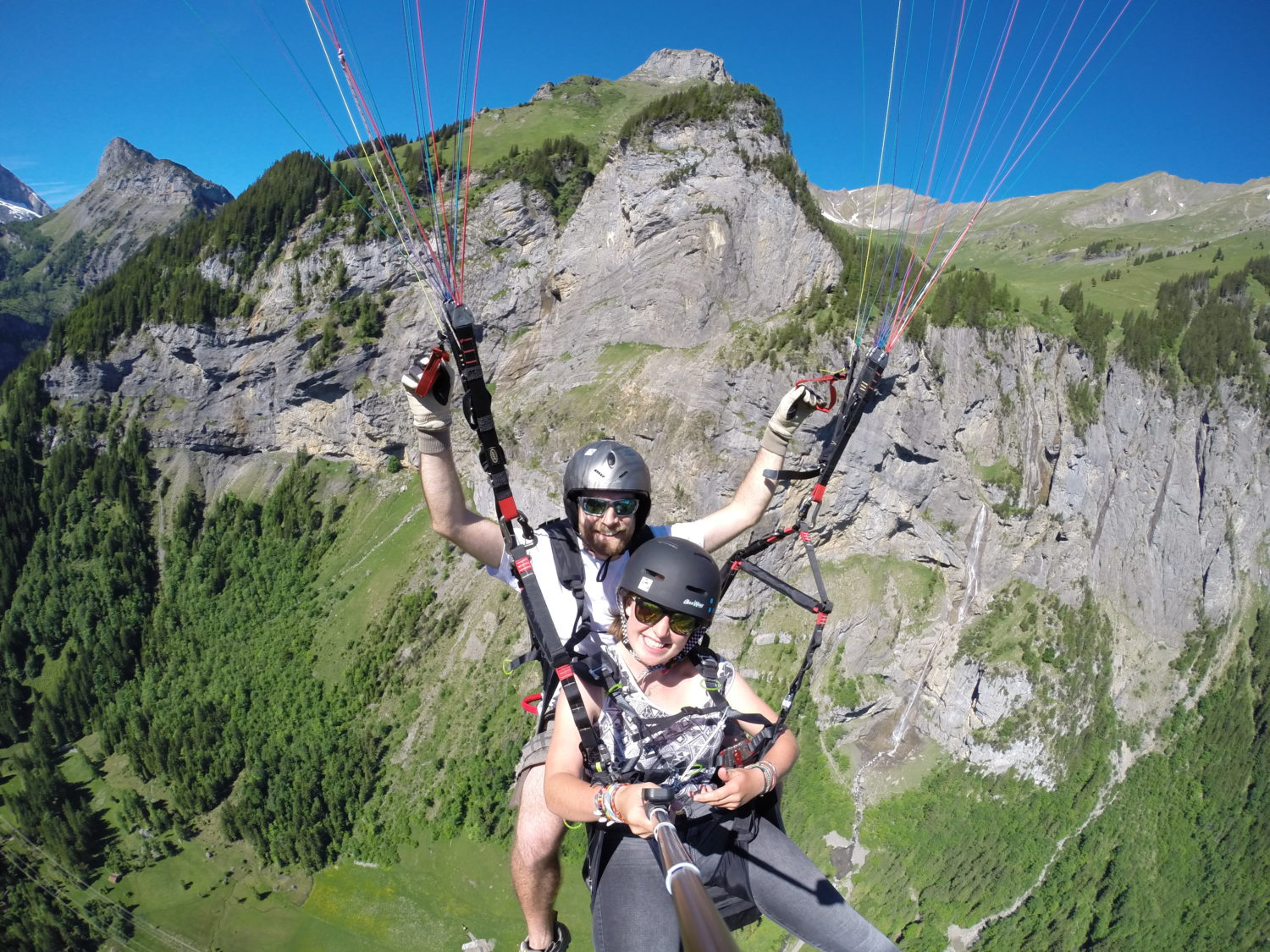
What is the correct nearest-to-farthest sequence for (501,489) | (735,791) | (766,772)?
(735,791) → (766,772) → (501,489)

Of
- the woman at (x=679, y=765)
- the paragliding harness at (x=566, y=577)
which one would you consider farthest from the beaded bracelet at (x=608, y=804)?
the paragliding harness at (x=566, y=577)

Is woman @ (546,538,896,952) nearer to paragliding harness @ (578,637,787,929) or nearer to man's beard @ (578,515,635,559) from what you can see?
paragliding harness @ (578,637,787,929)

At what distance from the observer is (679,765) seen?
16.5 feet

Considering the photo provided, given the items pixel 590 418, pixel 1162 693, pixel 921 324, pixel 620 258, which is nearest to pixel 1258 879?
pixel 1162 693

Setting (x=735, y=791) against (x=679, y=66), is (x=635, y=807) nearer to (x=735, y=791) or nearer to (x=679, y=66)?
Result: (x=735, y=791)

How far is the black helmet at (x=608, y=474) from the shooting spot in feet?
20.1

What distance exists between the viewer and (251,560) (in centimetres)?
5928

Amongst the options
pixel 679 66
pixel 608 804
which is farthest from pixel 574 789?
pixel 679 66

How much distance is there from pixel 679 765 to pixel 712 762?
0.83 feet

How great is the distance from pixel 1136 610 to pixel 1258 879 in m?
21.5

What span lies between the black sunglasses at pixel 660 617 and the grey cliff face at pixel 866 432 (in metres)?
31.5

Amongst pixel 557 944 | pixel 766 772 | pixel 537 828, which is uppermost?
pixel 766 772

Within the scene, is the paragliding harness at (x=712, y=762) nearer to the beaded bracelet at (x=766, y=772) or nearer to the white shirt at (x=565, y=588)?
the beaded bracelet at (x=766, y=772)

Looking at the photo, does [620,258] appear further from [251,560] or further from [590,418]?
[251,560]
